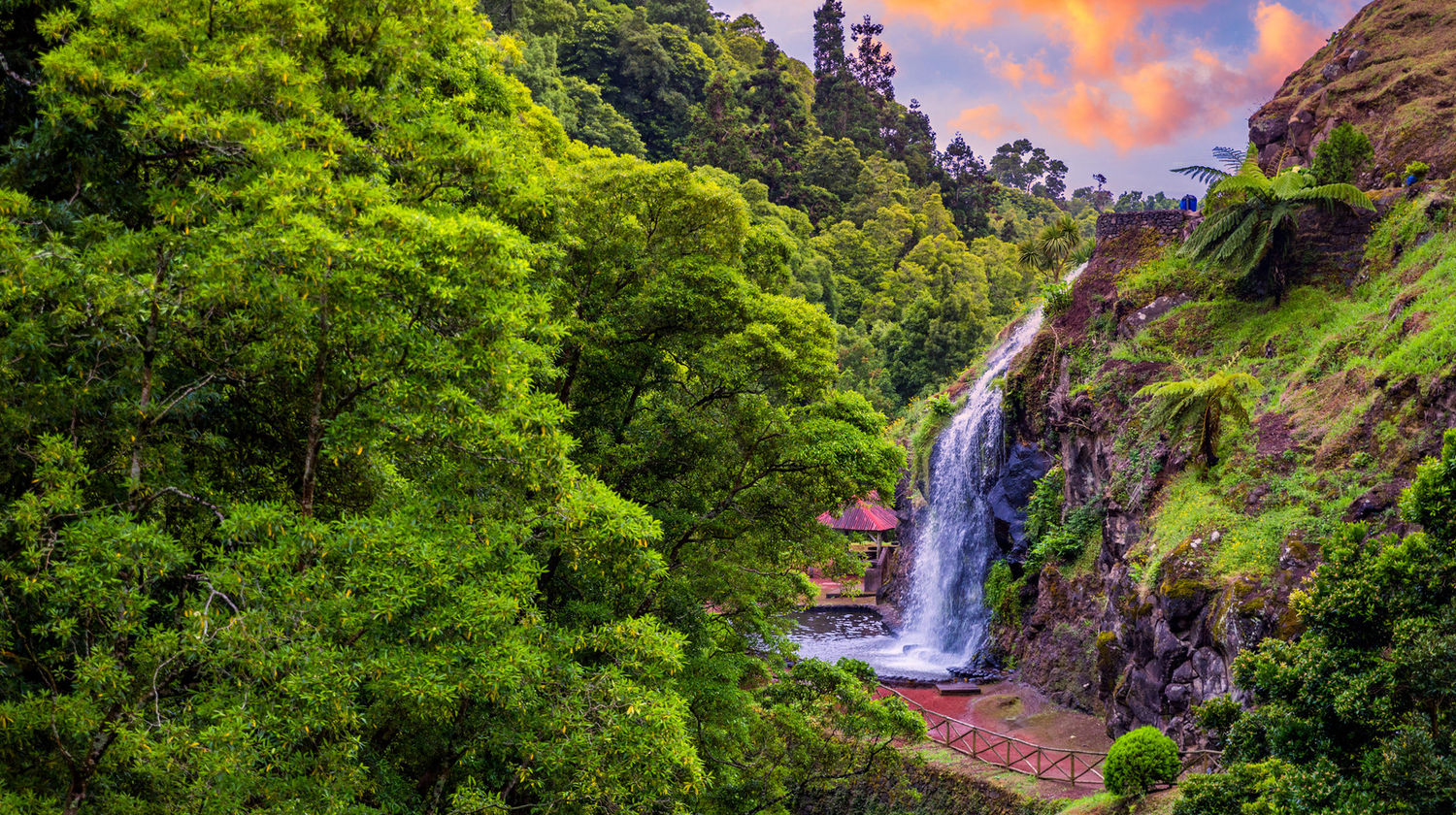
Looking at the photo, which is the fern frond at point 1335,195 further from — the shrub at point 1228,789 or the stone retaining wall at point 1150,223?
the shrub at point 1228,789

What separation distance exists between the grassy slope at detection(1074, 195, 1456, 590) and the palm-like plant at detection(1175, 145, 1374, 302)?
1016 millimetres

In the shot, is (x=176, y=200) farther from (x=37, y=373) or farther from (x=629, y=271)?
(x=629, y=271)

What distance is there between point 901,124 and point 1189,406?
65.1 meters

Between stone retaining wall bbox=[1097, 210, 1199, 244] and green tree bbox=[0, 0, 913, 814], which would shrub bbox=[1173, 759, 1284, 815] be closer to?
green tree bbox=[0, 0, 913, 814]

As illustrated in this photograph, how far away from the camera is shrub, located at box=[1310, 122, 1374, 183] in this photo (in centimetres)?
1822

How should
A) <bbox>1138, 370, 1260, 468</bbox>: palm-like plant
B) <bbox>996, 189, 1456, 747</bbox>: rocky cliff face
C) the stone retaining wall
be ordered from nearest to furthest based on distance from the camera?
1. <bbox>996, 189, 1456, 747</bbox>: rocky cliff face
2. <bbox>1138, 370, 1260, 468</bbox>: palm-like plant
3. the stone retaining wall

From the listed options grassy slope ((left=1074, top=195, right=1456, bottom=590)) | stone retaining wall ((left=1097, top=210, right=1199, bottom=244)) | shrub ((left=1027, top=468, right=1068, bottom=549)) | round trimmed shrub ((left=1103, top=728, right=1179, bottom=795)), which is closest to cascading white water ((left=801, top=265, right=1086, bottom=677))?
shrub ((left=1027, top=468, right=1068, bottom=549))

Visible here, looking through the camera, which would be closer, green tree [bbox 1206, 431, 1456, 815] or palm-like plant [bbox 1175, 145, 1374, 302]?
green tree [bbox 1206, 431, 1456, 815]

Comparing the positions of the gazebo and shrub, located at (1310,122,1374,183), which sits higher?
shrub, located at (1310,122,1374,183)

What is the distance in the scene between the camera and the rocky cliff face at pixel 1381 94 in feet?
60.6

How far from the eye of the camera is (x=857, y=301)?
53688 millimetres

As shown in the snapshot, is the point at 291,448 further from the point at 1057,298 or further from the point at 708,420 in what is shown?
the point at 1057,298

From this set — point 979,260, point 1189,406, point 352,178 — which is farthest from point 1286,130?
point 979,260

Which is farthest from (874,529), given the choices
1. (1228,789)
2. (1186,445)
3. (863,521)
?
(1228,789)
